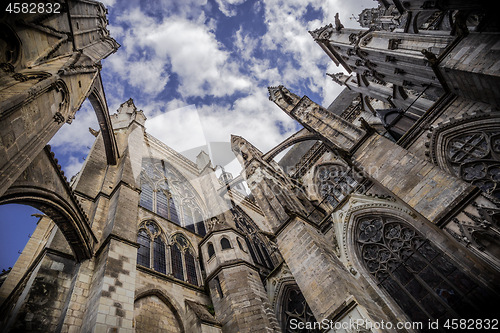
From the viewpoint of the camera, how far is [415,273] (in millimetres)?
6523

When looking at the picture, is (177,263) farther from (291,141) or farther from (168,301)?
(291,141)

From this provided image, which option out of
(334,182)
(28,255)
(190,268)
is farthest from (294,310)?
(28,255)

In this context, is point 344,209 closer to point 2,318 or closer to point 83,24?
point 2,318

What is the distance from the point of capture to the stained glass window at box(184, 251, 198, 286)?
9252mm

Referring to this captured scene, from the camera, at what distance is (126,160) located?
10539 mm

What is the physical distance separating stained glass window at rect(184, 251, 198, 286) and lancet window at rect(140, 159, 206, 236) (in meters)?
1.90

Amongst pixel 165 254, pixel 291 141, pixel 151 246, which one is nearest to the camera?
pixel 151 246

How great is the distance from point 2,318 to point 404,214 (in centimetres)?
1014

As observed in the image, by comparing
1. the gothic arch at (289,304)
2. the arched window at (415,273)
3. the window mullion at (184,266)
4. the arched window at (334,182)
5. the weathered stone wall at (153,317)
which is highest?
the arched window at (334,182)

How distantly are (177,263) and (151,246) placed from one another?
3.70 feet

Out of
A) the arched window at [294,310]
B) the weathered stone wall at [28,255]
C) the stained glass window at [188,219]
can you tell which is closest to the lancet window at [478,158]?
the arched window at [294,310]

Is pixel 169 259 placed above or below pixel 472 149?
above

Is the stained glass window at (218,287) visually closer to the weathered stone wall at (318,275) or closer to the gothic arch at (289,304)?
the gothic arch at (289,304)

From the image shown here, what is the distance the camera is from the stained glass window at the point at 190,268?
925cm
